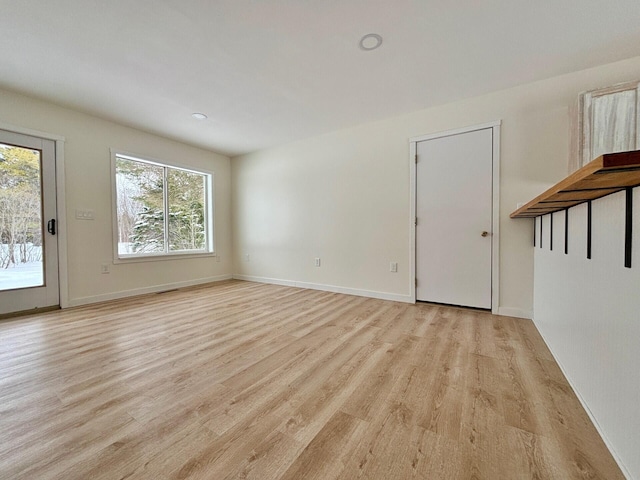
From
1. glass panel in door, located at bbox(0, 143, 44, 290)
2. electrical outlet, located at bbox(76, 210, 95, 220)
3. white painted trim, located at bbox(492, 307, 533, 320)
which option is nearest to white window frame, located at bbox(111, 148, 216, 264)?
electrical outlet, located at bbox(76, 210, 95, 220)

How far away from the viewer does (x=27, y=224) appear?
9.72ft

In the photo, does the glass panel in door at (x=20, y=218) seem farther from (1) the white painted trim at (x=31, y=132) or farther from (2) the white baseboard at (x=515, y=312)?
(2) the white baseboard at (x=515, y=312)

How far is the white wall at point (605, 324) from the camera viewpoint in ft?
3.03

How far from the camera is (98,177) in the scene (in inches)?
138

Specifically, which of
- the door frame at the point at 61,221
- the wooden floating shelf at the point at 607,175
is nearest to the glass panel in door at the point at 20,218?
the door frame at the point at 61,221

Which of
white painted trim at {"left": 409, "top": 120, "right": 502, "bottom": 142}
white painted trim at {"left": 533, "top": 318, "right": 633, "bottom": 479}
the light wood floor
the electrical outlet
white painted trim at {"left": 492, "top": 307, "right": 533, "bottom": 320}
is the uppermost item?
white painted trim at {"left": 409, "top": 120, "right": 502, "bottom": 142}

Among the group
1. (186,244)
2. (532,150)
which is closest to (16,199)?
(186,244)

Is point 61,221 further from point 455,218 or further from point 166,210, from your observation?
point 455,218

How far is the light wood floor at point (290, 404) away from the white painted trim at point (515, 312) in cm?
27

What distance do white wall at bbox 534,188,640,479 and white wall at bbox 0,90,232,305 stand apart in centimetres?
482

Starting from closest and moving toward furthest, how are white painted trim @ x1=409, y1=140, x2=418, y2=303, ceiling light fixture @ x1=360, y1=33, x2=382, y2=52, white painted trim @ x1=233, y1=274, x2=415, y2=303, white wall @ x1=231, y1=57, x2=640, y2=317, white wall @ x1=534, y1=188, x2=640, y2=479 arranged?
1. white wall @ x1=534, y1=188, x2=640, y2=479
2. ceiling light fixture @ x1=360, y1=33, x2=382, y2=52
3. white wall @ x1=231, y1=57, x2=640, y2=317
4. white painted trim @ x1=409, y1=140, x2=418, y2=303
5. white painted trim @ x1=233, y1=274, x2=415, y2=303

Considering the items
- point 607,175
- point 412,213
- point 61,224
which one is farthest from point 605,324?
point 61,224

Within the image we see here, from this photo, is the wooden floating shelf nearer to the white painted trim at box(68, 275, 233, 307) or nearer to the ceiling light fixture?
the ceiling light fixture

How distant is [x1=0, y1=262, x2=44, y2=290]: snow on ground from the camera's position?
2836mm
